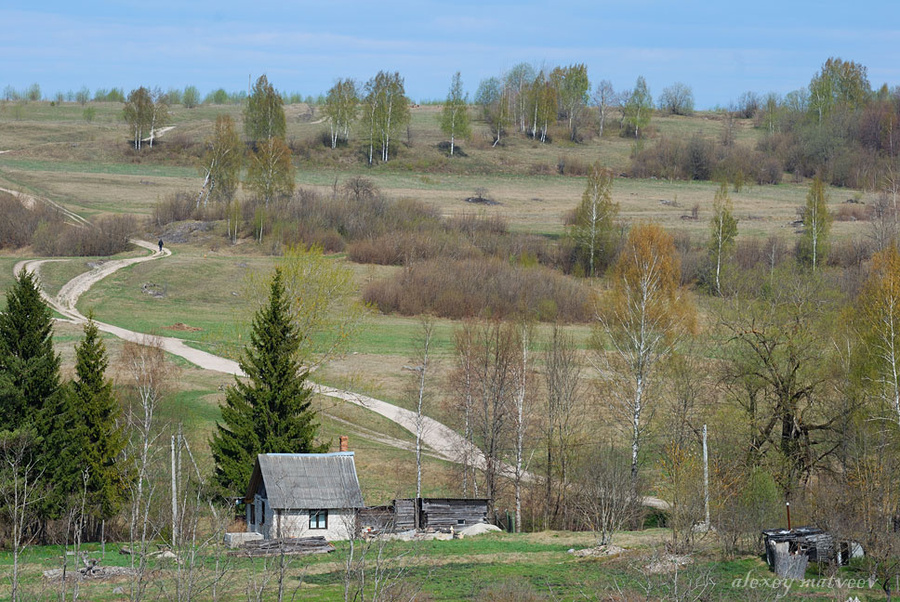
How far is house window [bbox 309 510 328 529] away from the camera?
34.4 m

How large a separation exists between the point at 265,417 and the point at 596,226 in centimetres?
5226

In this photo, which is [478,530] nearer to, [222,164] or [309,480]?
[309,480]

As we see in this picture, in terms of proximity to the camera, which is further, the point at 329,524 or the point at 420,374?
the point at 420,374

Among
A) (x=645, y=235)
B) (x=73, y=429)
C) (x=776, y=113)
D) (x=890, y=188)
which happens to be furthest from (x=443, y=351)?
(x=776, y=113)

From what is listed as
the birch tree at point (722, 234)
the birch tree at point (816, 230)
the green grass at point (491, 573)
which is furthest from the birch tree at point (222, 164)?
the green grass at point (491, 573)

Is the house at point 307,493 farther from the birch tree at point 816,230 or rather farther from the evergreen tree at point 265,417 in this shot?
the birch tree at point 816,230

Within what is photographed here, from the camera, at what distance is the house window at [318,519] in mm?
34438

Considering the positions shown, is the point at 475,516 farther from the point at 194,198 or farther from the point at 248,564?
the point at 194,198

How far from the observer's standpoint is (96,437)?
117 ft

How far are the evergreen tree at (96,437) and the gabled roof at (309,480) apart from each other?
186 inches

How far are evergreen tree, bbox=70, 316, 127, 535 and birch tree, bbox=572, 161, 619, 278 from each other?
54893mm

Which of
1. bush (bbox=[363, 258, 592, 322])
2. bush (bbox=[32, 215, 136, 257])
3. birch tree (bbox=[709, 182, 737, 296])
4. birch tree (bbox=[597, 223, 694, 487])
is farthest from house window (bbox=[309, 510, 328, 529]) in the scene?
bush (bbox=[32, 215, 136, 257])

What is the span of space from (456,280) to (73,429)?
4557 centimetres

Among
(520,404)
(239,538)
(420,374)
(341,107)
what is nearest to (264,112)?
(341,107)
